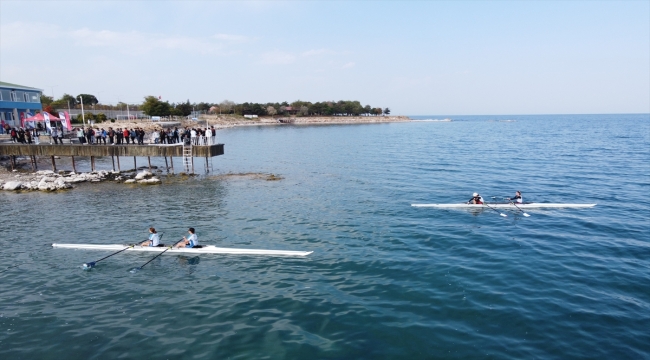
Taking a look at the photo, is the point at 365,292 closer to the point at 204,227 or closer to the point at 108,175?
the point at 204,227

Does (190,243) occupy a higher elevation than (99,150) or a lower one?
lower

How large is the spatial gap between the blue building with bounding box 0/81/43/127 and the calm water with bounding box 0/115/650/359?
39.1m

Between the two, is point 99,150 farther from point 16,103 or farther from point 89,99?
point 89,99

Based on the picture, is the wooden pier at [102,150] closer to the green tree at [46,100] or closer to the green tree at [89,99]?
the green tree at [46,100]

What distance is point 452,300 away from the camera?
16234mm

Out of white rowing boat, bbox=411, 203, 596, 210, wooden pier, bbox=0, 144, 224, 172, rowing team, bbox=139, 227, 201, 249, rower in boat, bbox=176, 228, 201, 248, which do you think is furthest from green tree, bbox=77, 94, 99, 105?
white rowing boat, bbox=411, 203, 596, 210

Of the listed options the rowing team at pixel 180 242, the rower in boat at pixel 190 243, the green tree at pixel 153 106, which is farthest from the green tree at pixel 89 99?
the rower in boat at pixel 190 243

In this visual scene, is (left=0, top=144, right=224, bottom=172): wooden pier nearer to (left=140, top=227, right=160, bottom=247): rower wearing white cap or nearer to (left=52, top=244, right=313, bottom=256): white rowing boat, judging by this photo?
(left=52, top=244, right=313, bottom=256): white rowing boat

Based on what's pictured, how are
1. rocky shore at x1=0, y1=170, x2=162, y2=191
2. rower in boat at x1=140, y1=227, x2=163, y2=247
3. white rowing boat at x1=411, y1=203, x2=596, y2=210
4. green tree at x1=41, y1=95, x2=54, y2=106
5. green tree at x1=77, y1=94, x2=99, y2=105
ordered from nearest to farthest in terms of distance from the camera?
rower in boat at x1=140, y1=227, x2=163, y2=247 → white rowing boat at x1=411, y1=203, x2=596, y2=210 → rocky shore at x1=0, y1=170, x2=162, y2=191 → green tree at x1=41, y1=95, x2=54, y2=106 → green tree at x1=77, y1=94, x2=99, y2=105

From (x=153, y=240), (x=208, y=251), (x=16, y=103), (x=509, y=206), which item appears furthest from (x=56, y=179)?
(x=509, y=206)

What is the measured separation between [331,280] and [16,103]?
231 feet

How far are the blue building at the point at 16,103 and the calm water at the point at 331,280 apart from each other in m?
39.1

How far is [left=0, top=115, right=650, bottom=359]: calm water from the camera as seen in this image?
13.5 meters

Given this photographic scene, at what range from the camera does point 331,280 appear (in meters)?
18.0
